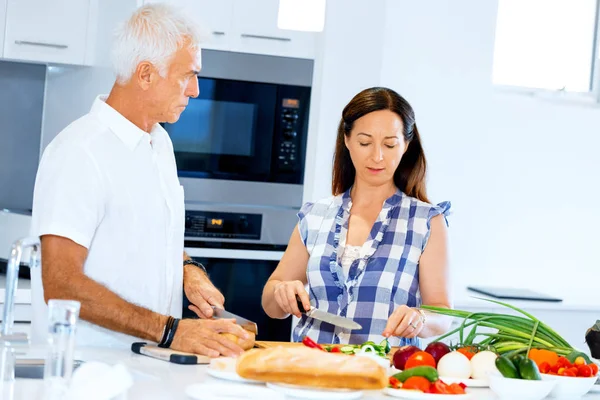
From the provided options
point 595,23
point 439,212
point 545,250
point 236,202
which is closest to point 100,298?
point 439,212

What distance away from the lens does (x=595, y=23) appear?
464cm

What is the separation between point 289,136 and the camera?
373 centimetres

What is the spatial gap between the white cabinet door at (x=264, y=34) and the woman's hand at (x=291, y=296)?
146 cm

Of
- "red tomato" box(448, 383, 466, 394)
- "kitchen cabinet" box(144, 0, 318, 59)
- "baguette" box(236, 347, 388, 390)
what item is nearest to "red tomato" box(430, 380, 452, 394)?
"red tomato" box(448, 383, 466, 394)

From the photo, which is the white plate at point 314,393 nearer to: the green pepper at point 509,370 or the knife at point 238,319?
the green pepper at point 509,370

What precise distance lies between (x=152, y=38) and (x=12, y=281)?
0.80 m

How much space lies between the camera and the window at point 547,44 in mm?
4527

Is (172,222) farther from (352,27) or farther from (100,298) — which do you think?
(352,27)

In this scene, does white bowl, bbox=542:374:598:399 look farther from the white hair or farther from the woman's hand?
the white hair

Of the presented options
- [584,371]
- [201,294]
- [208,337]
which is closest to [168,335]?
[208,337]

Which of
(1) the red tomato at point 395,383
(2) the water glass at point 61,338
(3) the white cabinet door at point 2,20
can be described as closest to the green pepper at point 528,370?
(1) the red tomato at point 395,383

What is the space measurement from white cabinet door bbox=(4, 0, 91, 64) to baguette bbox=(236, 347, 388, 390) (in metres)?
2.34

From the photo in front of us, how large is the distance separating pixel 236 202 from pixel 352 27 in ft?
2.66

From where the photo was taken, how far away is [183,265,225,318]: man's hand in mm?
2355
